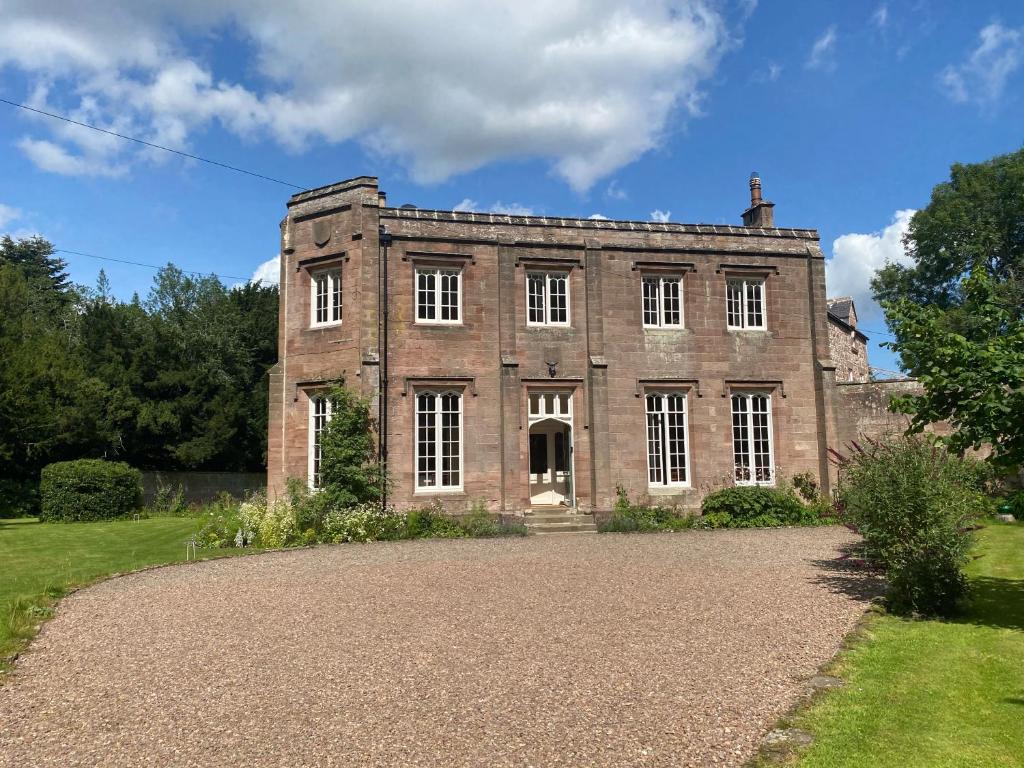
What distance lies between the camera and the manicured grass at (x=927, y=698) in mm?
4520

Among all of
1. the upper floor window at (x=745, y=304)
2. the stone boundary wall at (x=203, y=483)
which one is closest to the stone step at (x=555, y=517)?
the upper floor window at (x=745, y=304)

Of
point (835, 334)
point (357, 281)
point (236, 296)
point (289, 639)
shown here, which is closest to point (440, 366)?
point (357, 281)

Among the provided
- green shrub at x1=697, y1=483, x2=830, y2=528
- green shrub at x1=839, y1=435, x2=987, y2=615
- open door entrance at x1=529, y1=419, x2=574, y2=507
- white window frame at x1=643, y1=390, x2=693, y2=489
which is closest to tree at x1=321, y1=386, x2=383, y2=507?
open door entrance at x1=529, y1=419, x2=574, y2=507

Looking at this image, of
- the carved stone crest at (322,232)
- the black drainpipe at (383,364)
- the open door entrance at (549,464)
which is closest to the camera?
the black drainpipe at (383,364)

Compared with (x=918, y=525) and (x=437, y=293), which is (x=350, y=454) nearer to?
(x=437, y=293)

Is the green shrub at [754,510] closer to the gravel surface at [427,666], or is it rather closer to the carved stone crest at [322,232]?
the gravel surface at [427,666]

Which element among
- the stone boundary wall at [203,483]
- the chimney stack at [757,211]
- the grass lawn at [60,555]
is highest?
the chimney stack at [757,211]

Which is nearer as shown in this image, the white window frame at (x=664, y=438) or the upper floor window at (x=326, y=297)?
the upper floor window at (x=326, y=297)

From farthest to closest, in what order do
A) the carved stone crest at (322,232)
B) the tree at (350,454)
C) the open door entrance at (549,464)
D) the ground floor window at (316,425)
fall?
the open door entrance at (549,464)
the carved stone crest at (322,232)
the ground floor window at (316,425)
the tree at (350,454)

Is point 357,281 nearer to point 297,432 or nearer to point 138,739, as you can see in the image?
point 297,432

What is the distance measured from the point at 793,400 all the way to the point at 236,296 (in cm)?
2929

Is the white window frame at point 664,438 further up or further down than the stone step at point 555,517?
further up

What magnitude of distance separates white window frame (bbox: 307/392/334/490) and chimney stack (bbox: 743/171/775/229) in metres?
13.8

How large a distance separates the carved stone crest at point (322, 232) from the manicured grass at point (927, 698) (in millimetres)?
15638
